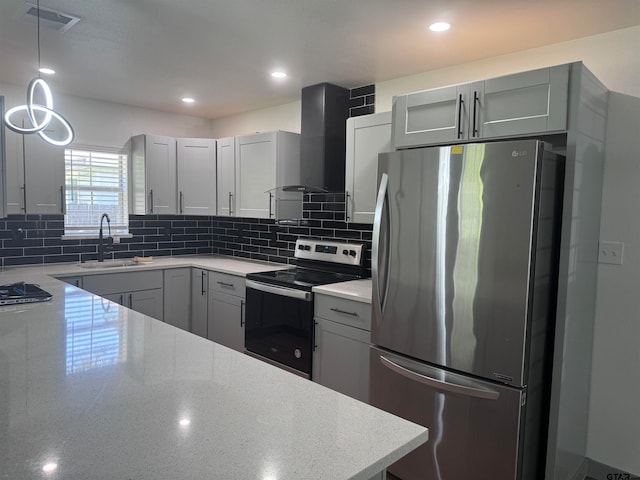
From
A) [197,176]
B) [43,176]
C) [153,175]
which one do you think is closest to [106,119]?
[153,175]

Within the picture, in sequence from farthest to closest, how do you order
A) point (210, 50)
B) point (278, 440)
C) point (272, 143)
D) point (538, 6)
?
1. point (272, 143)
2. point (210, 50)
3. point (538, 6)
4. point (278, 440)

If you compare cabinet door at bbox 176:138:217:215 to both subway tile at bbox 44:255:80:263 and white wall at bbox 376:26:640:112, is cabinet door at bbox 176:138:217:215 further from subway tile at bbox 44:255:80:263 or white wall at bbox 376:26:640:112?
white wall at bbox 376:26:640:112

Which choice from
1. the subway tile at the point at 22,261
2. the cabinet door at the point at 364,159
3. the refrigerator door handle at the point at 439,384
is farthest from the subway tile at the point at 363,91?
the subway tile at the point at 22,261

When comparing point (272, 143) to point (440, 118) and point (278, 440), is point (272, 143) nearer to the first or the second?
point (440, 118)

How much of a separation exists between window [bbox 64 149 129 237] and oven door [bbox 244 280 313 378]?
1782 mm

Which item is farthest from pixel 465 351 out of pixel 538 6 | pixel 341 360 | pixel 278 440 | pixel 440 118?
pixel 538 6

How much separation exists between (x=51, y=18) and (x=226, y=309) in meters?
2.48

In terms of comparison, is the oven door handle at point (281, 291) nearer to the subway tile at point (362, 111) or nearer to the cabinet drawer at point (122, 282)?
the cabinet drawer at point (122, 282)

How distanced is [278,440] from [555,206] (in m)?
1.70

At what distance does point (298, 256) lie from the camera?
158 inches

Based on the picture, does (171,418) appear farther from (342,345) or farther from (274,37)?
(274,37)

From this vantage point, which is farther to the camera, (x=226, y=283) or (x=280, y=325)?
(x=226, y=283)

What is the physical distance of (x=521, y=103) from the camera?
211cm

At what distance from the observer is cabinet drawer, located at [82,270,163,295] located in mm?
3768
